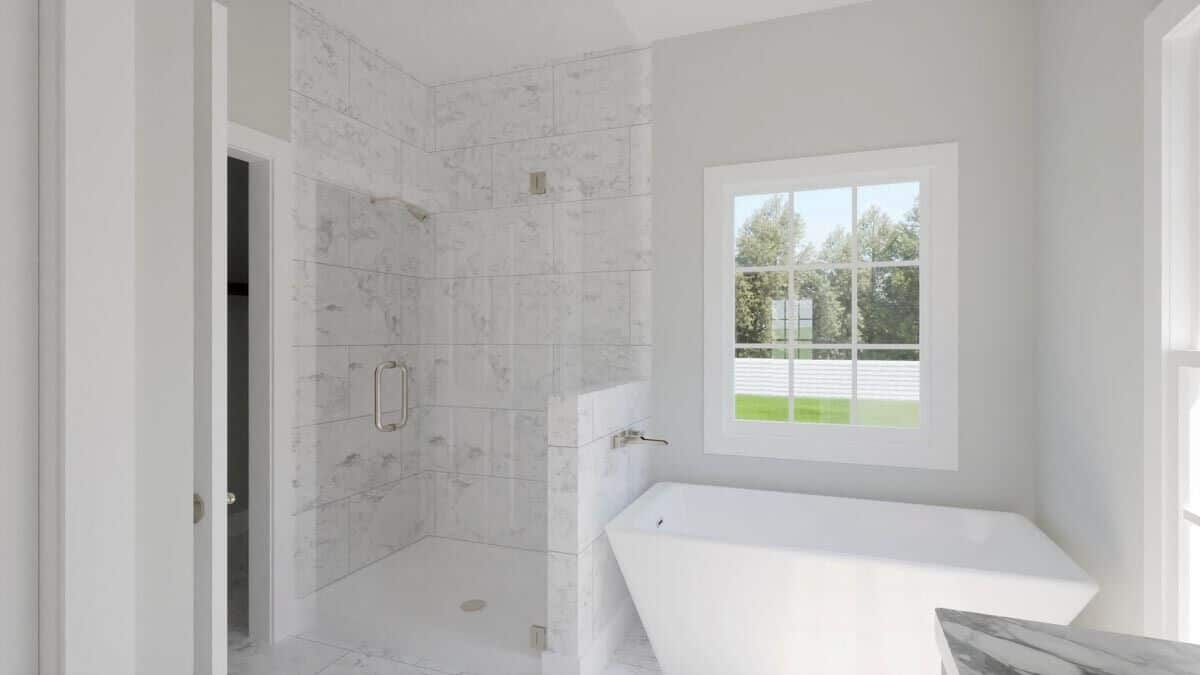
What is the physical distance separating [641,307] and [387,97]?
1869mm

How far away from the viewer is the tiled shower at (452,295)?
9.15 ft

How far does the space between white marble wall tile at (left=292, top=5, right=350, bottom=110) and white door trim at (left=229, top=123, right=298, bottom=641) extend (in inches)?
14.7

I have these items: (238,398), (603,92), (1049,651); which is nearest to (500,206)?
(603,92)

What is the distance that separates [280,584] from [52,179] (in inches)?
89.1

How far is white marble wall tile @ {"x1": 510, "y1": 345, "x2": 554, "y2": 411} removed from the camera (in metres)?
3.32

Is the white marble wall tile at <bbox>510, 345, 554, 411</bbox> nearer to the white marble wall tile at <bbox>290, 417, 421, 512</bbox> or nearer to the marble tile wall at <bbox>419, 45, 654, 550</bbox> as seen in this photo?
the marble tile wall at <bbox>419, 45, 654, 550</bbox>

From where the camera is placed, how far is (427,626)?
263 centimetres

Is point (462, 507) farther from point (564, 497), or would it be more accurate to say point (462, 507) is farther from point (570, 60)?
point (570, 60)

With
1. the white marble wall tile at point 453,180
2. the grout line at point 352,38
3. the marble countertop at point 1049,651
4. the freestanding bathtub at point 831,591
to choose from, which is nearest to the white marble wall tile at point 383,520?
the freestanding bathtub at point 831,591

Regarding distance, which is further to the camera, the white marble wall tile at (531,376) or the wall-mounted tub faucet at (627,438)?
the white marble wall tile at (531,376)

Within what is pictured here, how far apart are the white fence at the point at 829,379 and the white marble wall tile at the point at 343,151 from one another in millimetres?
2193

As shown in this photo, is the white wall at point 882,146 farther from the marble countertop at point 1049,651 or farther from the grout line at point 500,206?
the marble countertop at point 1049,651

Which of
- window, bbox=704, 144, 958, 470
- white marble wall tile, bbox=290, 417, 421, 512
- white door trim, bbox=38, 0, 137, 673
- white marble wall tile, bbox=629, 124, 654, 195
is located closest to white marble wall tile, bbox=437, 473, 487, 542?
white marble wall tile, bbox=290, 417, 421, 512

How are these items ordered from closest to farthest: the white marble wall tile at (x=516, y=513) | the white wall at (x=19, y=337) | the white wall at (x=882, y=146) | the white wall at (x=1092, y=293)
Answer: the white wall at (x=19, y=337)
the white wall at (x=1092, y=293)
the white wall at (x=882, y=146)
the white marble wall tile at (x=516, y=513)
